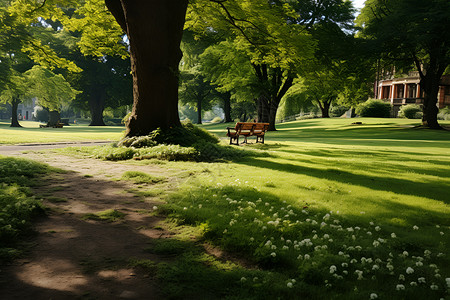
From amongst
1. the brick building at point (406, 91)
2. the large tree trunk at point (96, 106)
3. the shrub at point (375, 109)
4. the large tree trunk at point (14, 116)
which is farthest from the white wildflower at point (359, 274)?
the large tree trunk at point (96, 106)

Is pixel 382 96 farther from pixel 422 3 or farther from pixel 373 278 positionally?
pixel 373 278

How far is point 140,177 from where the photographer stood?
26.0 feet

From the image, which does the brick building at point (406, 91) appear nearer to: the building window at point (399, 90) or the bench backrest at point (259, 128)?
the building window at point (399, 90)

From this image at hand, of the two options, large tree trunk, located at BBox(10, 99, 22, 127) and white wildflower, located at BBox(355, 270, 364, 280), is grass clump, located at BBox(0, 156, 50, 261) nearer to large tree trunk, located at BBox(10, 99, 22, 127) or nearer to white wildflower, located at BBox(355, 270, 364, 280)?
white wildflower, located at BBox(355, 270, 364, 280)

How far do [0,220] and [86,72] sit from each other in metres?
55.6

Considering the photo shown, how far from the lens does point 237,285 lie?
3.25 metres

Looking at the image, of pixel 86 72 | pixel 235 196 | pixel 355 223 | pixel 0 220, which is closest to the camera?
pixel 0 220

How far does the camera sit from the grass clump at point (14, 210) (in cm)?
398

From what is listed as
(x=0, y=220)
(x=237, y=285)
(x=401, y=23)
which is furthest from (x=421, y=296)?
(x=401, y=23)

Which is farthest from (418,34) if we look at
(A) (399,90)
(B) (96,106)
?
(B) (96,106)

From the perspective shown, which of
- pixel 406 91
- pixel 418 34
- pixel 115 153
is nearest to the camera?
pixel 115 153

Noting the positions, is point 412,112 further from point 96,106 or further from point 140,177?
point 96,106

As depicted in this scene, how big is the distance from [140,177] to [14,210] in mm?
A: 3333

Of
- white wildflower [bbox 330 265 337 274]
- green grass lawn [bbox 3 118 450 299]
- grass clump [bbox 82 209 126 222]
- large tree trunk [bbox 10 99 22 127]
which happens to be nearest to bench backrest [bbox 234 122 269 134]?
green grass lawn [bbox 3 118 450 299]
